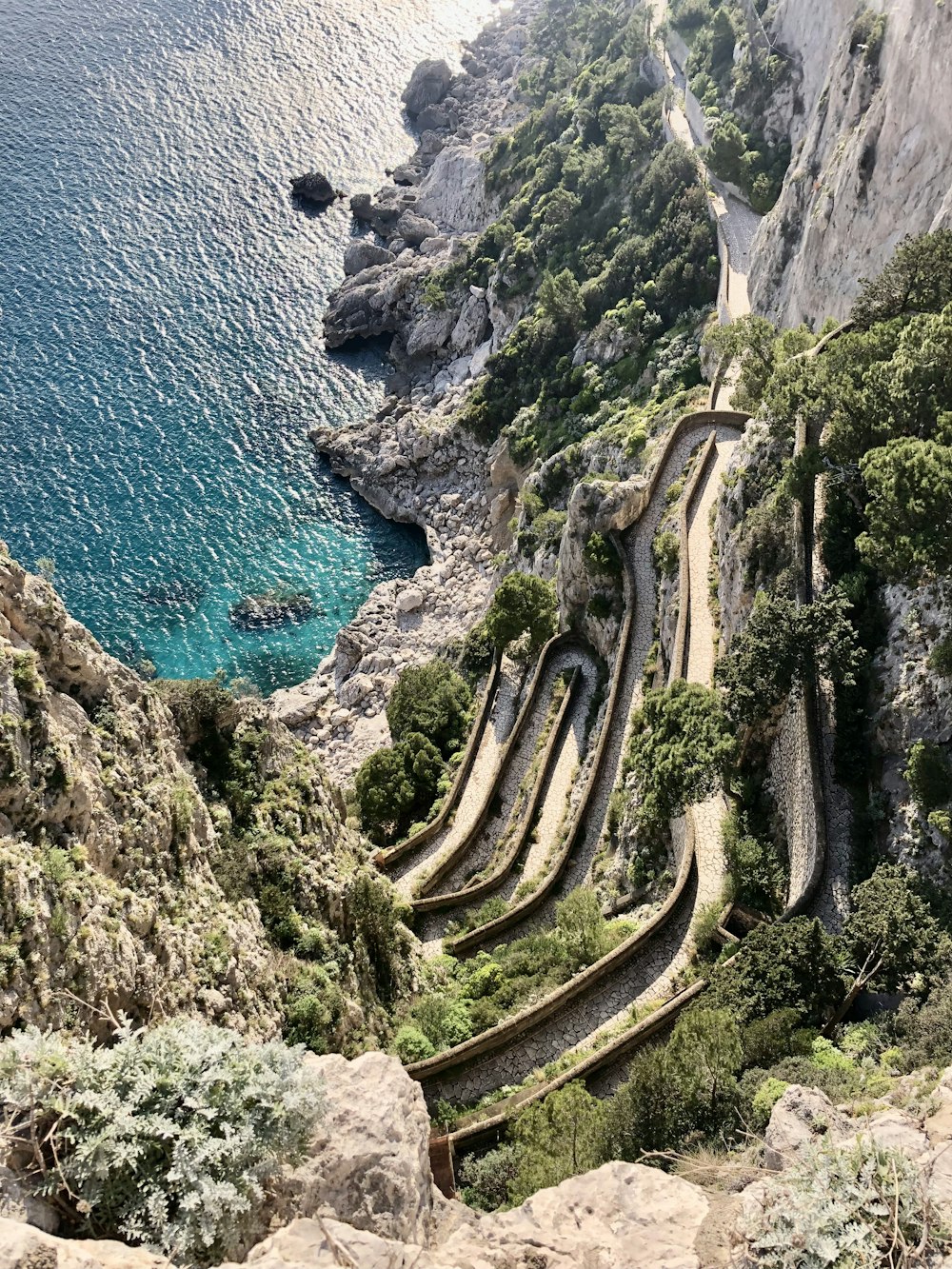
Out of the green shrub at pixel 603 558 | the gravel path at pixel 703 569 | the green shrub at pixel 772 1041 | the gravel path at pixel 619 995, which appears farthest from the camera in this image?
the green shrub at pixel 603 558

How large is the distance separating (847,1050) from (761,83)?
77561mm

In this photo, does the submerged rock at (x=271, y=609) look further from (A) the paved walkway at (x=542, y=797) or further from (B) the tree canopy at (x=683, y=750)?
(B) the tree canopy at (x=683, y=750)

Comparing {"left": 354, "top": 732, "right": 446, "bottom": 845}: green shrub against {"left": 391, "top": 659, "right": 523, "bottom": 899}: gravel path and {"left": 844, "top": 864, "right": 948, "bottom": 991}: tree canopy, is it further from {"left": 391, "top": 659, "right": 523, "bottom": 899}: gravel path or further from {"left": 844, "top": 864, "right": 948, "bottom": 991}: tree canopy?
{"left": 844, "top": 864, "right": 948, "bottom": 991}: tree canopy

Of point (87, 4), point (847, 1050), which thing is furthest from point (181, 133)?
point (847, 1050)

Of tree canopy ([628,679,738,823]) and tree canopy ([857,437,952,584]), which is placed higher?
tree canopy ([857,437,952,584])

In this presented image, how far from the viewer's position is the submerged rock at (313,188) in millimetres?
115500

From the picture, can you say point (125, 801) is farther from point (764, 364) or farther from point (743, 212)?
point (743, 212)

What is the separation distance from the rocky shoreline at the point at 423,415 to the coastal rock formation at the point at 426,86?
0.19 meters

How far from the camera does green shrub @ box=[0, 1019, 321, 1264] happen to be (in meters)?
15.2

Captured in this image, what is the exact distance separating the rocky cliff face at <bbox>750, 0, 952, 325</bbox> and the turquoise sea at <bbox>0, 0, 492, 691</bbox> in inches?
1501

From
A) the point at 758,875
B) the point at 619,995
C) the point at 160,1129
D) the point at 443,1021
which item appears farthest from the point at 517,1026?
the point at 160,1129

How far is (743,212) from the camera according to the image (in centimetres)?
7712

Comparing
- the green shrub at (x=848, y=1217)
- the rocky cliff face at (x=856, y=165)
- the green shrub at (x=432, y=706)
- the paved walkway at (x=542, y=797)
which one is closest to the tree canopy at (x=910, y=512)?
the rocky cliff face at (x=856, y=165)

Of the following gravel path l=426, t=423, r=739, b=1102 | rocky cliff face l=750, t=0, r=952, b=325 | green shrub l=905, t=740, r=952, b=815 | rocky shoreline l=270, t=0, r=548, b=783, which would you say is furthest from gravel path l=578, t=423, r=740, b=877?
rocky shoreline l=270, t=0, r=548, b=783
